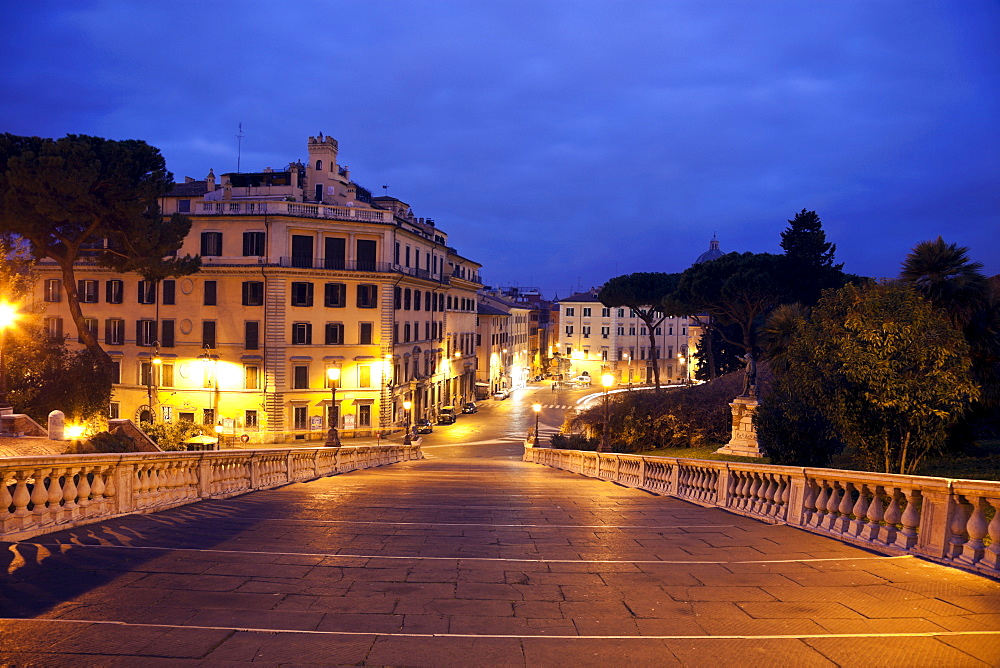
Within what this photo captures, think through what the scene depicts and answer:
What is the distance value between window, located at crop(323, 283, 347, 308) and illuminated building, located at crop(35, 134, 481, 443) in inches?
2.9

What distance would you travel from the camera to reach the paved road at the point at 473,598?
4191mm

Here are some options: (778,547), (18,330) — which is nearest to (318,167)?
(18,330)

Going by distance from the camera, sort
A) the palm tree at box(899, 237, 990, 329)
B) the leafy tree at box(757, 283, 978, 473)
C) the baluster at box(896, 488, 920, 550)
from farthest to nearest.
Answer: the palm tree at box(899, 237, 990, 329), the leafy tree at box(757, 283, 978, 473), the baluster at box(896, 488, 920, 550)

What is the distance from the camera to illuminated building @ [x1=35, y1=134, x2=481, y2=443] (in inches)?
1704

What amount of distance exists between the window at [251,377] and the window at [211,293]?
4.89 m

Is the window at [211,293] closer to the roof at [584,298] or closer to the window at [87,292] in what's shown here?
the window at [87,292]

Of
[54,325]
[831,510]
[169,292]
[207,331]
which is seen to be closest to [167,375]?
[207,331]

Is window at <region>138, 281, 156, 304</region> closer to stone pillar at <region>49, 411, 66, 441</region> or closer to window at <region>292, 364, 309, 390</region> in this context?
window at <region>292, 364, 309, 390</region>

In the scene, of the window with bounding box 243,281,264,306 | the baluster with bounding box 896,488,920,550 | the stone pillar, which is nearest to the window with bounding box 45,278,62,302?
the window with bounding box 243,281,264,306

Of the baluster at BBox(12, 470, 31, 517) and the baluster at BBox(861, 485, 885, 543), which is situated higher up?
the baluster at BBox(12, 470, 31, 517)

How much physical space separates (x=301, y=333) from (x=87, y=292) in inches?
611

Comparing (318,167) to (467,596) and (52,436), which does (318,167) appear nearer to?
(52,436)

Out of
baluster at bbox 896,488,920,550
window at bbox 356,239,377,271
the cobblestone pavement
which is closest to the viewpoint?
the cobblestone pavement

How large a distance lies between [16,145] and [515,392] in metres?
64.8
